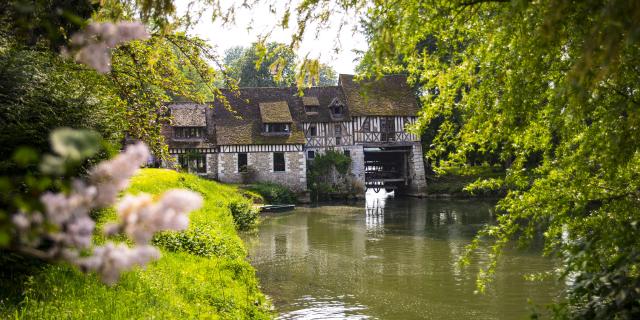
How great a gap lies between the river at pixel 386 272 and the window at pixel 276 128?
13.8 metres

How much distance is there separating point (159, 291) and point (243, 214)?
13.8m

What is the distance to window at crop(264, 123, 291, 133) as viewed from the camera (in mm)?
36656

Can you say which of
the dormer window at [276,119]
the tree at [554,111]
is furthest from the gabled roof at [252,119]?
the tree at [554,111]

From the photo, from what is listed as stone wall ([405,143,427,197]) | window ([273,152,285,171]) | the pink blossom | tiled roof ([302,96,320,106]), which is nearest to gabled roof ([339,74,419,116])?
tiled roof ([302,96,320,106])

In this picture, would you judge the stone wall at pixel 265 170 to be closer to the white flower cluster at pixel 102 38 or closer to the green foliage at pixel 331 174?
the green foliage at pixel 331 174

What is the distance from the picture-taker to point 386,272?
13.0 meters

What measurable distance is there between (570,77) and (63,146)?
255 centimetres

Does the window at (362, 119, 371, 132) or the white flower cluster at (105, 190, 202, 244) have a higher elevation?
the window at (362, 119, 371, 132)

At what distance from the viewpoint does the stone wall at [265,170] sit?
117ft

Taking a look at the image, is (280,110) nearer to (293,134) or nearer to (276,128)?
(276,128)

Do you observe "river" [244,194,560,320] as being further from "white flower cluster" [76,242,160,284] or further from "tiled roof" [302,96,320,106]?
"tiled roof" [302,96,320,106]

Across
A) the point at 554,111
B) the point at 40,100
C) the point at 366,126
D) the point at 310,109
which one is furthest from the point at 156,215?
the point at 310,109

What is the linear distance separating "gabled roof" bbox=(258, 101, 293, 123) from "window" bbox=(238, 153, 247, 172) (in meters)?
2.97

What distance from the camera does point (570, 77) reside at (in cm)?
270
